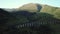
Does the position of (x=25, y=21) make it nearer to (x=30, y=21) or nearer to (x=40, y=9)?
(x=30, y=21)

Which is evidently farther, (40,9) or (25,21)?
(40,9)

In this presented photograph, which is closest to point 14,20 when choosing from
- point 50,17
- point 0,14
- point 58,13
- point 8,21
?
point 8,21

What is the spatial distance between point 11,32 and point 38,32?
23.4 inches

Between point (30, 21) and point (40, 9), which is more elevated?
point (40, 9)

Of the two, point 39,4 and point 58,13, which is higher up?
point 39,4

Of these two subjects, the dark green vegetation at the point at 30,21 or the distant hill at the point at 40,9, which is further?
the distant hill at the point at 40,9

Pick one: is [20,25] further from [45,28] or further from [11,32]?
[45,28]

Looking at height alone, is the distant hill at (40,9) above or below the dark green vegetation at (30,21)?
above

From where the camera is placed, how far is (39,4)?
3.68 m

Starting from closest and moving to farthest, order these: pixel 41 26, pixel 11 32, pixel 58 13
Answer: pixel 11 32
pixel 41 26
pixel 58 13

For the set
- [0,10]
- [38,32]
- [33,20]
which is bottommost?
[38,32]

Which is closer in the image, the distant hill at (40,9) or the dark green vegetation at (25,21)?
the dark green vegetation at (25,21)

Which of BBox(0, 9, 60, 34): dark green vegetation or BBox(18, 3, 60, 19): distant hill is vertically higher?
BBox(18, 3, 60, 19): distant hill

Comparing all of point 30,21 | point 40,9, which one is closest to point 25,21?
point 30,21
